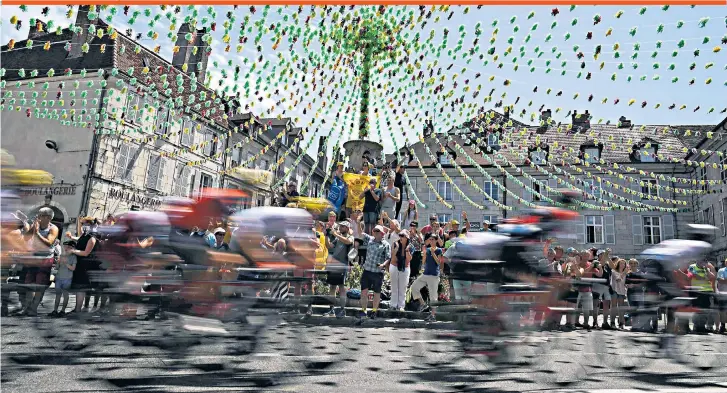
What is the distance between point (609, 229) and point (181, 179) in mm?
30346

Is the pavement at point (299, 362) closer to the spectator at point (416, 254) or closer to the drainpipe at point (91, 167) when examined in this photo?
the spectator at point (416, 254)

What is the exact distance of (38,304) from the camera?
6859mm

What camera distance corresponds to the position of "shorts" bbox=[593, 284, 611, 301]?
27.6 feet

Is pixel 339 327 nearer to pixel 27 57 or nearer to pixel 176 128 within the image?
pixel 176 128

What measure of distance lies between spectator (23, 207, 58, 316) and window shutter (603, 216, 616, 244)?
35.5 meters

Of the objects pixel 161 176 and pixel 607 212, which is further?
pixel 607 212

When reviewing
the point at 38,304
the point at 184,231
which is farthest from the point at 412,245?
the point at 38,304

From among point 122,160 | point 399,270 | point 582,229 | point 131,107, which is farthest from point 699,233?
point 582,229

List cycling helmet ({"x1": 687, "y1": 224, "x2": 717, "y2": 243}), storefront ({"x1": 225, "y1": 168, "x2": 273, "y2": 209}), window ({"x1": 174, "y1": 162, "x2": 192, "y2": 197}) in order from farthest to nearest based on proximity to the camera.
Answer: window ({"x1": 174, "y1": 162, "x2": 192, "y2": 197})
cycling helmet ({"x1": 687, "y1": 224, "x2": 717, "y2": 243})
storefront ({"x1": 225, "y1": 168, "x2": 273, "y2": 209})

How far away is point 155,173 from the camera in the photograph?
91.3 ft

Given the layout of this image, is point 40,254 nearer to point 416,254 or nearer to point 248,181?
point 248,181

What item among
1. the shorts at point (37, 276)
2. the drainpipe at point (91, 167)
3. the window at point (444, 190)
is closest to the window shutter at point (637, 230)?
the window at point (444, 190)

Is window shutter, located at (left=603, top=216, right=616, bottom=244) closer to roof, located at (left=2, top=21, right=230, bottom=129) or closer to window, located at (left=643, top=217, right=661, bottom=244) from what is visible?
window, located at (left=643, top=217, right=661, bottom=244)

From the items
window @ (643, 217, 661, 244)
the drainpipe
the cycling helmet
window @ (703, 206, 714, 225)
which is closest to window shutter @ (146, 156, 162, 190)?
the drainpipe
